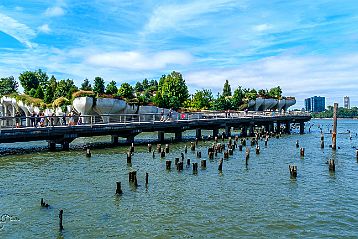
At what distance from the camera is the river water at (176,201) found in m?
17.0

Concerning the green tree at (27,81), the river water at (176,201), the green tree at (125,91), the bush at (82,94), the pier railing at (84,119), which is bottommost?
the river water at (176,201)

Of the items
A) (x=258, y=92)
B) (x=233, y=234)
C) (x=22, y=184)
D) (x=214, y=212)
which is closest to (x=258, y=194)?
(x=214, y=212)

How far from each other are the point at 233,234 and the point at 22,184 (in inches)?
614

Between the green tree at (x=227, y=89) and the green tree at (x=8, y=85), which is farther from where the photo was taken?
the green tree at (x=227, y=89)

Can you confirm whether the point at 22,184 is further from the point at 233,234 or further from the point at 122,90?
the point at 122,90

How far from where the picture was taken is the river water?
55.9 ft

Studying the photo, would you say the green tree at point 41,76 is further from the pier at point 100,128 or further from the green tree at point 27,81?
the pier at point 100,128

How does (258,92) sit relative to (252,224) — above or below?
above

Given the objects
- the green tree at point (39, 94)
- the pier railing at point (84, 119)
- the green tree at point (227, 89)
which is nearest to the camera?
the pier railing at point (84, 119)

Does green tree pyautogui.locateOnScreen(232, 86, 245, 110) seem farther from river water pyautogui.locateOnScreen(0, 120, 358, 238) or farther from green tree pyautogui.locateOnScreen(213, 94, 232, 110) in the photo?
river water pyautogui.locateOnScreen(0, 120, 358, 238)

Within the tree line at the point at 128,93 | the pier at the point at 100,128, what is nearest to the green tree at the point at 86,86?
the tree line at the point at 128,93

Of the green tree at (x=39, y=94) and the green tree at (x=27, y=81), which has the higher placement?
the green tree at (x=27, y=81)

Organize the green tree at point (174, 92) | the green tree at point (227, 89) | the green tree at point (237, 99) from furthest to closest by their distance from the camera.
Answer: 1. the green tree at point (227, 89)
2. the green tree at point (237, 99)
3. the green tree at point (174, 92)

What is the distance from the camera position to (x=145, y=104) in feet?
291
